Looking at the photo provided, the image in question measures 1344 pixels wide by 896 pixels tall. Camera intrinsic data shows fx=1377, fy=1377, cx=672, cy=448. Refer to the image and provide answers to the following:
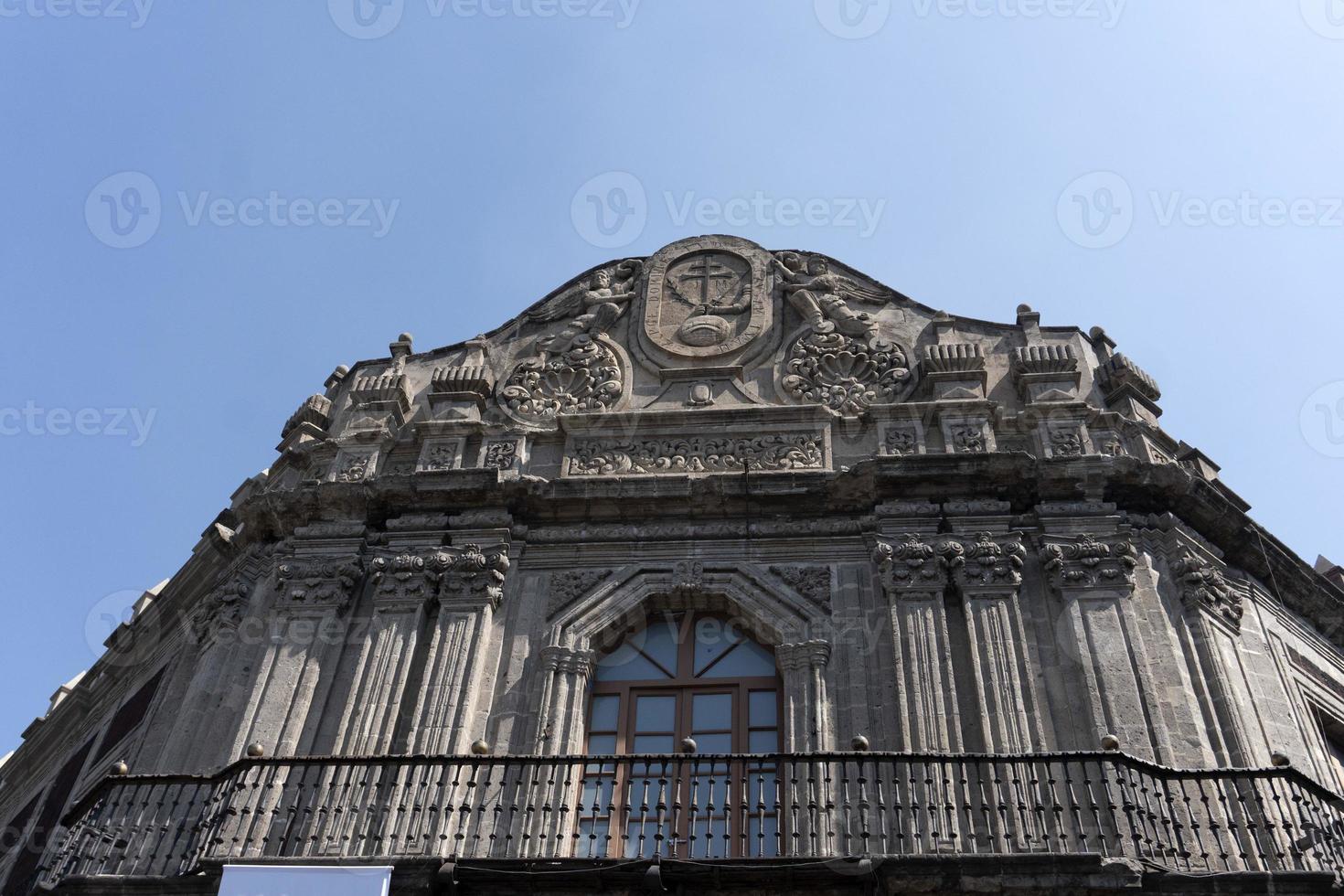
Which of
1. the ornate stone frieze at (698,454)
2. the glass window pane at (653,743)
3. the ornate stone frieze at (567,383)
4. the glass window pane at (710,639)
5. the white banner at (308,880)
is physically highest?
the ornate stone frieze at (567,383)

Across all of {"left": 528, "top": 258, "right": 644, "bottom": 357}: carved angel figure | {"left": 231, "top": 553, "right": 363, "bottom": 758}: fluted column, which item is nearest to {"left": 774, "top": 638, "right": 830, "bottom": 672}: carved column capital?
{"left": 231, "top": 553, "right": 363, "bottom": 758}: fluted column

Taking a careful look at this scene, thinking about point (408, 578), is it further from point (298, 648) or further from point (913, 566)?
point (913, 566)

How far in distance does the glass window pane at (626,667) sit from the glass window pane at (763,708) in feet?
2.63

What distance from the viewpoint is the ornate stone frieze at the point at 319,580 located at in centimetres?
1211

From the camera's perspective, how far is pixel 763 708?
11320 mm

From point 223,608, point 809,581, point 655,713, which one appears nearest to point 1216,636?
point 809,581

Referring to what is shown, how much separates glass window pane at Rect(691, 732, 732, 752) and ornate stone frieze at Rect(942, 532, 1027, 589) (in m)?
2.34

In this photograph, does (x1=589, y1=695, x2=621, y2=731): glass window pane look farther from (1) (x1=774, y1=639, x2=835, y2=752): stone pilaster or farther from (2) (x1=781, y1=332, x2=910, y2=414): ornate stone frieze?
(2) (x1=781, y1=332, x2=910, y2=414): ornate stone frieze

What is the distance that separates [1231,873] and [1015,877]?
1343 millimetres

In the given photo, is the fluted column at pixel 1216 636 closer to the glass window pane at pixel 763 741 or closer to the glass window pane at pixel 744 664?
the glass window pane at pixel 763 741

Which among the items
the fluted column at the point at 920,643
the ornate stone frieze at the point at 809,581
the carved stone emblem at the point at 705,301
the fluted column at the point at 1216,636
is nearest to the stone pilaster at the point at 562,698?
the ornate stone frieze at the point at 809,581

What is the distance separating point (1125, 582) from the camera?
11.3 meters

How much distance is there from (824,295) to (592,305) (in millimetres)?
2491

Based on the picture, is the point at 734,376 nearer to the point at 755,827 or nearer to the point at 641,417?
the point at 641,417
